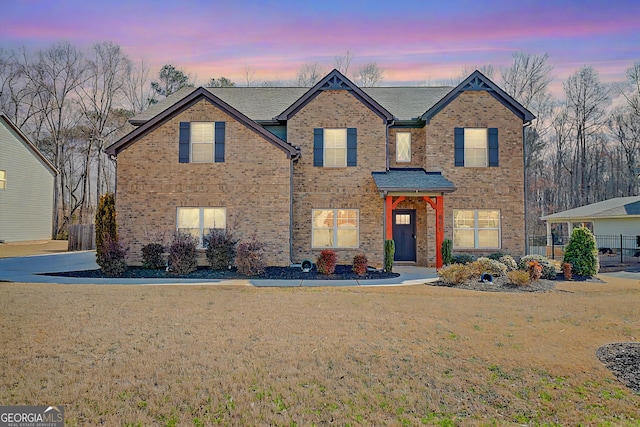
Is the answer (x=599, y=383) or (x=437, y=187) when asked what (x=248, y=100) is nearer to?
(x=437, y=187)

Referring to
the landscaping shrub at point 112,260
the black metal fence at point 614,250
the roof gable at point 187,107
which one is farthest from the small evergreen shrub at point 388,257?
the black metal fence at point 614,250

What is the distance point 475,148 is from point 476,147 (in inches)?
2.3

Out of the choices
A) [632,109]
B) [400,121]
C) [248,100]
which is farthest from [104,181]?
[632,109]

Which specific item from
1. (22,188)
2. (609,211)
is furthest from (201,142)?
(609,211)

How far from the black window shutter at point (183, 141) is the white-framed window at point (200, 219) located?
195cm

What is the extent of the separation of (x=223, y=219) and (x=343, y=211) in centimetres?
476

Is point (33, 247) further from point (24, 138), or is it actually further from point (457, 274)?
point (457, 274)

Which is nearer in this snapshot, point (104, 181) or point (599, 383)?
point (599, 383)

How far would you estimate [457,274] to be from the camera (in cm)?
1248

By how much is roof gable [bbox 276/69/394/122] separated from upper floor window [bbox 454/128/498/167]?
314 centimetres

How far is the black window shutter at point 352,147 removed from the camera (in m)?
16.9

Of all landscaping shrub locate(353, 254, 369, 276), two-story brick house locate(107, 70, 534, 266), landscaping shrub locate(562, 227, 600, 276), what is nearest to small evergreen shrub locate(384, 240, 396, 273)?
two-story brick house locate(107, 70, 534, 266)

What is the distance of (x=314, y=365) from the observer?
507 cm

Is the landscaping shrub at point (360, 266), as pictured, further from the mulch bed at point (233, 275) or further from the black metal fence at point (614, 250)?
the black metal fence at point (614, 250)
